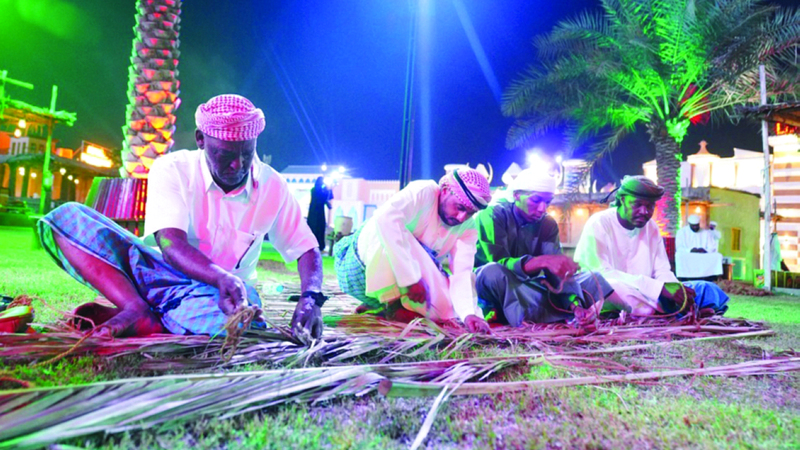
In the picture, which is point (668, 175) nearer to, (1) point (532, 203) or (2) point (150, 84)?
(1) point (532, 203)

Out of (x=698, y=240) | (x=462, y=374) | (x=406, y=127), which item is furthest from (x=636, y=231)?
(x=698, y=240)

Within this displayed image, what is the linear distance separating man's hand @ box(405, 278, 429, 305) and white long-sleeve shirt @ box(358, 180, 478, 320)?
4cm

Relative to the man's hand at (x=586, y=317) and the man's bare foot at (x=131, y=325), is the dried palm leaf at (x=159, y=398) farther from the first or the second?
the man's hand at (x=586, y=317)

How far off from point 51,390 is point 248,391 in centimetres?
53

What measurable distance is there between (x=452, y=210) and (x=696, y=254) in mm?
9731

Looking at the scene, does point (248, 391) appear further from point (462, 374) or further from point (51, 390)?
point (462, 374)

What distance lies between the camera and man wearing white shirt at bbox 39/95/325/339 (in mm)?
2439

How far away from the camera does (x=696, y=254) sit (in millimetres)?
11312

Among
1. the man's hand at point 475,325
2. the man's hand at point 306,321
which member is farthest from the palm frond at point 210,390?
the man's hand at point 475,325

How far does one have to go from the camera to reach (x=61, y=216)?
8.61 feet

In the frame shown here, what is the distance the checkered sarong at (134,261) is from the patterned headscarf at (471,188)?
1.65 metres

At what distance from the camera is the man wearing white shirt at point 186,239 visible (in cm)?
244

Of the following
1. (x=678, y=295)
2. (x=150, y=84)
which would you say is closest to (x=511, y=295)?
(x=678, y=295)

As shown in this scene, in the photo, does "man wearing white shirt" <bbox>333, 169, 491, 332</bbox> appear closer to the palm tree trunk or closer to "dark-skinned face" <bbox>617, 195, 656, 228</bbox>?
"dark-skinned face" <bbox>617, 195, 656, 228</bbox>
